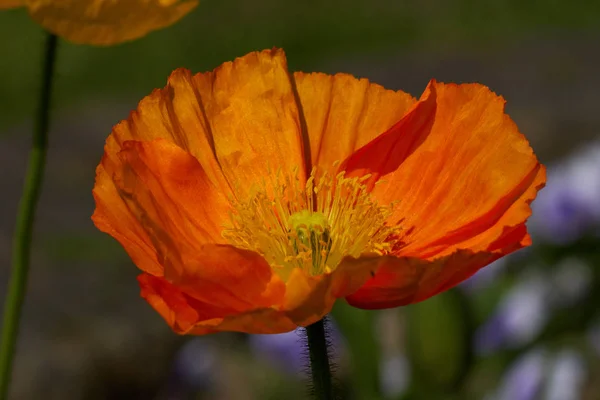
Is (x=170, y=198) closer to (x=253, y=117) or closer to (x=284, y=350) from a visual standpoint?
(x=253, y=117)

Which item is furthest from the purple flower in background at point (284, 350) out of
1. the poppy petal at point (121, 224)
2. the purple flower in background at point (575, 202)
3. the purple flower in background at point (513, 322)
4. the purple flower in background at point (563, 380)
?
the poppy petal at point (121, 224)

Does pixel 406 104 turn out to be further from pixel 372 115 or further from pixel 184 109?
pixel 184 109

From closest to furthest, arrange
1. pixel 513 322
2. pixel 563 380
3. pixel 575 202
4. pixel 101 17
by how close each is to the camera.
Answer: pixel 101 17 → pixel 563 380 → pixel 513 322 → pixel 575 202

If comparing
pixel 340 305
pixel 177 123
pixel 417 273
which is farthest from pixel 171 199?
pixel 340 305

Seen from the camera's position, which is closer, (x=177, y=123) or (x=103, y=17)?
(x=103, y=17)

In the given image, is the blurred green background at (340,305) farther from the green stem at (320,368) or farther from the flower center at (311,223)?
the green stem at (320,368)

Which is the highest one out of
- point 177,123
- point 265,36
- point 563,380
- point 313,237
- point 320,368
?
point 265,36

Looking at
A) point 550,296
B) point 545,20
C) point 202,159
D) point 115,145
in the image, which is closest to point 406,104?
point 202,159
